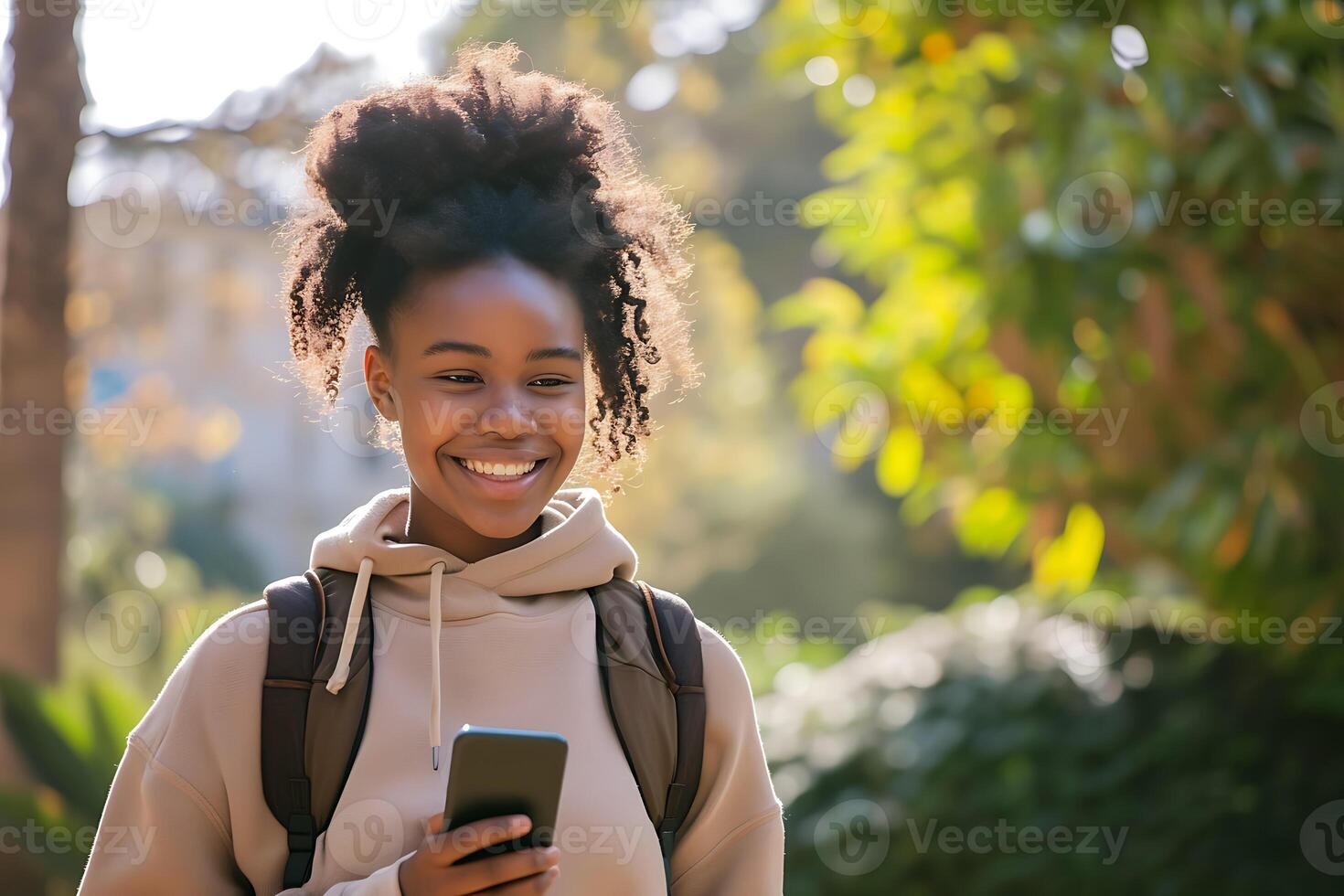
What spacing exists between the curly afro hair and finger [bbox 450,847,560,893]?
2.33 feet

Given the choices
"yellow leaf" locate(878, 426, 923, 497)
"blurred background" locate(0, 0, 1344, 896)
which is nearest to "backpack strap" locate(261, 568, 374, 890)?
"blurred background" locate(0, 0, 1344, 896)

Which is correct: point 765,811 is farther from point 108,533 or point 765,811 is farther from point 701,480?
point 701,480

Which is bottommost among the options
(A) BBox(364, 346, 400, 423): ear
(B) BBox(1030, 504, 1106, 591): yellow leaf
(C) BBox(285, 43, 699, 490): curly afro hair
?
(B) BBox(1030, 504, 1106, 591): yellow leaf

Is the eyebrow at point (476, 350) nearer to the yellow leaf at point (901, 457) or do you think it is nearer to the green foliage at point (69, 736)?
the yellow leaf at point (901, 457)

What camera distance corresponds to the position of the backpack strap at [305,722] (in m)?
1.69

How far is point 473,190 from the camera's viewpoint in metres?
1.89

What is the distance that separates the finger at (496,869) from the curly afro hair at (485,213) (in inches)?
27.9

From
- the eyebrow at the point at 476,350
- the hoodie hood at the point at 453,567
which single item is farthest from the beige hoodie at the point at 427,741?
the eyebrow at the point at 476,350

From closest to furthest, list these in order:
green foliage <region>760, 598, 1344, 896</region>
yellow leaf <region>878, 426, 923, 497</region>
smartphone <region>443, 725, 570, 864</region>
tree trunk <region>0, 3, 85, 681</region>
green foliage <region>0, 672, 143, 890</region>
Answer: smartphone <region>443, 725, 570, 864</region>
green foliage <region>760, 598, 1344, 896</region>
green foliage <region>0, 672, 143, 890</region>
yellow leaf <region>878, 426, 923, 497</region>
tree trunk <region>0, 3, 85, 681</region>

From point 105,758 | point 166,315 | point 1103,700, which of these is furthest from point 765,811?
point 166,315

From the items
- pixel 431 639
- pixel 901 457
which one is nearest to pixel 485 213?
pixel 431 639

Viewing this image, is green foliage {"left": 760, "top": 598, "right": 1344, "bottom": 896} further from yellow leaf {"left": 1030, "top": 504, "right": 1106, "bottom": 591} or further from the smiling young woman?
the smiling young woman

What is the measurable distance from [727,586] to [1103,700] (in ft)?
40.6

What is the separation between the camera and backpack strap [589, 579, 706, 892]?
182 centimetres
